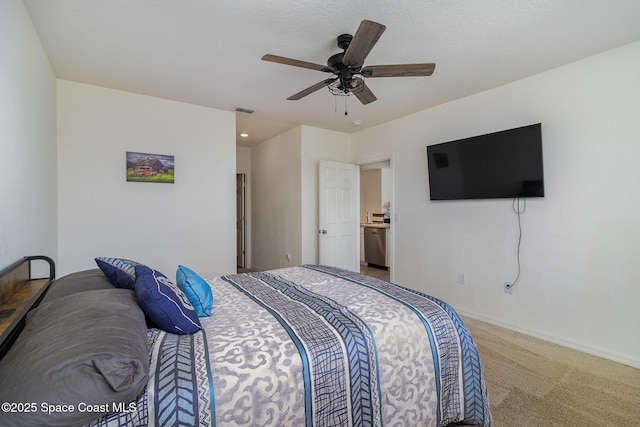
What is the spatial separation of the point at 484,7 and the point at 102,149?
12.2 ft

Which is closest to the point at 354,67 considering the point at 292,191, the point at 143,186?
the point at 143,186

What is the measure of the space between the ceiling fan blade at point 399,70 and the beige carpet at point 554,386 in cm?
229

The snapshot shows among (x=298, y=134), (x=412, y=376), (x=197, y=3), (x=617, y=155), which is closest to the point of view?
(x=412, y=376)

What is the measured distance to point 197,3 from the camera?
1.85 metres

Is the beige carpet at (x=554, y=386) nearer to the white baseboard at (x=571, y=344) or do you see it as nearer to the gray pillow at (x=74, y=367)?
the white baseboard at (x=571, y=344)

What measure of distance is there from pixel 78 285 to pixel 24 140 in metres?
1.17

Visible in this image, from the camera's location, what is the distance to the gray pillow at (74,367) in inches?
31.2

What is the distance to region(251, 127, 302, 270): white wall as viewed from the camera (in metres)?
4.73

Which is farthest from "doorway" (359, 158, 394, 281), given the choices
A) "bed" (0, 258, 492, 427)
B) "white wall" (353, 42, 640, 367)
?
"bed" (0, 258, 492, 427)

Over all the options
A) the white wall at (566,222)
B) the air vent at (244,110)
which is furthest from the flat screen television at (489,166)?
the air vent at (244,110)

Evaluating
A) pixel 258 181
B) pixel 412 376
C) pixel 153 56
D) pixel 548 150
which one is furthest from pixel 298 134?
pixel 412 376

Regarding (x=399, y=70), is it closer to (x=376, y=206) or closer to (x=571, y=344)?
(x=571, y=344)

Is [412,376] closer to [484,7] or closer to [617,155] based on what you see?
[484,7]

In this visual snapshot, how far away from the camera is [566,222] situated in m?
2.72
